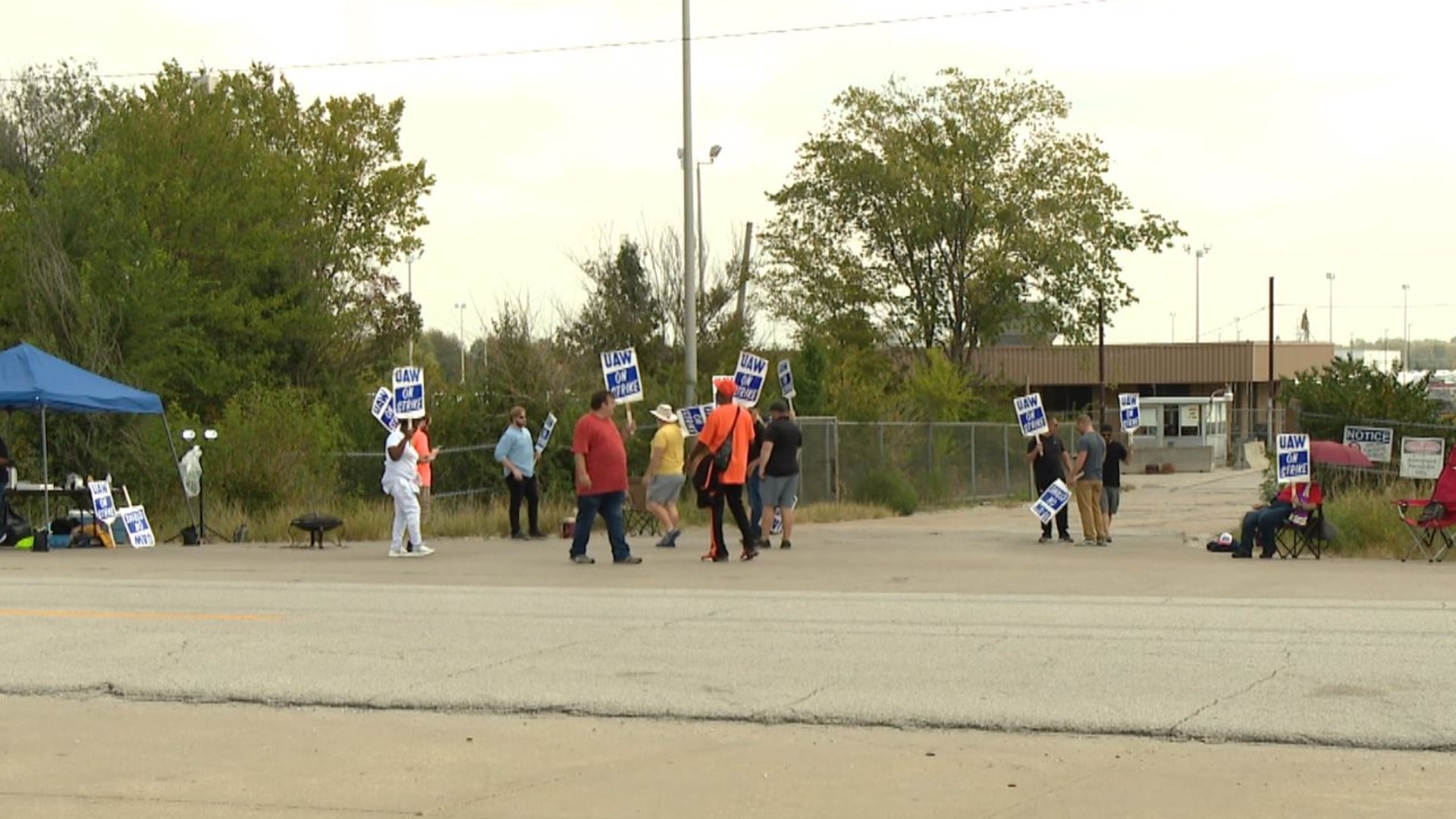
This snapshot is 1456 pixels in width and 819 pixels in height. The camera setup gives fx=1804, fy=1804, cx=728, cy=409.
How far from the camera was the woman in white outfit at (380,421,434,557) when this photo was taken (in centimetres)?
1938

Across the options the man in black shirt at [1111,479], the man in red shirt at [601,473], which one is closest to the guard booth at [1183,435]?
the man in black shirt at [1111,479]

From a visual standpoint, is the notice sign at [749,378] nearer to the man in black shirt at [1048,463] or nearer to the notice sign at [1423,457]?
the man in black shirt at [1048,463]

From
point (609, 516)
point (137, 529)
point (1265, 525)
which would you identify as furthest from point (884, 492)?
point (609, 516)

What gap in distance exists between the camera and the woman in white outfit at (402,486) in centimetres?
1938

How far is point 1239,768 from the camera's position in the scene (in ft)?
25.7

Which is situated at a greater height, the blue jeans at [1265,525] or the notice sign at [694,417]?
the notice sign at [694,417]

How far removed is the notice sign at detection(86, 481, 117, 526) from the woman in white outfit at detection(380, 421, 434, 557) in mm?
4226

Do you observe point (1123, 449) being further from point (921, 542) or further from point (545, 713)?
point (545, 713)

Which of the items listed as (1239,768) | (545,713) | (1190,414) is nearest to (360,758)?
(545,713)

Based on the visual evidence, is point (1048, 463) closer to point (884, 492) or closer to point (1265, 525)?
point (1265, 525)

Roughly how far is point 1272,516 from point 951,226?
36116mm

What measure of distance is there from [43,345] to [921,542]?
1446 centimetres

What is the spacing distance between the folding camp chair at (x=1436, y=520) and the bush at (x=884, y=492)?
1298 centimetres

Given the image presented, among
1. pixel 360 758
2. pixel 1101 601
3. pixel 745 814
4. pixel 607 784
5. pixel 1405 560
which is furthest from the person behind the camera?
pixel 1405 560
